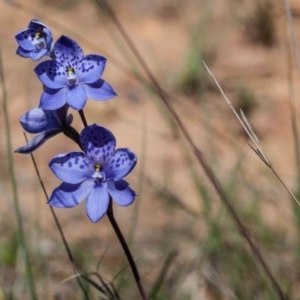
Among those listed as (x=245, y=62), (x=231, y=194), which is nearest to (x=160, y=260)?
(x=231, y=194)

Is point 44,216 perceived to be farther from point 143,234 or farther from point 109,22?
point 109,22

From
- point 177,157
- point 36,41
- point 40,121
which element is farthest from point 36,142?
point 177,157

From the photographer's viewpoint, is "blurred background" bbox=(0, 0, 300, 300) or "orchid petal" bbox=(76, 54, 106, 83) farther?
"blurred background" bbox=(0, 0, 300, 300)

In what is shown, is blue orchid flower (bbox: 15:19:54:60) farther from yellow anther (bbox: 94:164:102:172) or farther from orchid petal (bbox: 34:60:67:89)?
yellow anther (bbox: 94:164:102:172)

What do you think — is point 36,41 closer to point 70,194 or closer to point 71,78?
point 71,78

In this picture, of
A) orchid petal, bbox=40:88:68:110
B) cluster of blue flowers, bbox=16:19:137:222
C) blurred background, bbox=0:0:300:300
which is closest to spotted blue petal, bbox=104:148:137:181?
cluster of blue flowers, bbox=16:19:137:222

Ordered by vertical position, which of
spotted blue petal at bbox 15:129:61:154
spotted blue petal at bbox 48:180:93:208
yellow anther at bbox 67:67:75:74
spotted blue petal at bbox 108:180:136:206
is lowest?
spotted blue petal at bbox 48:180:93:208
